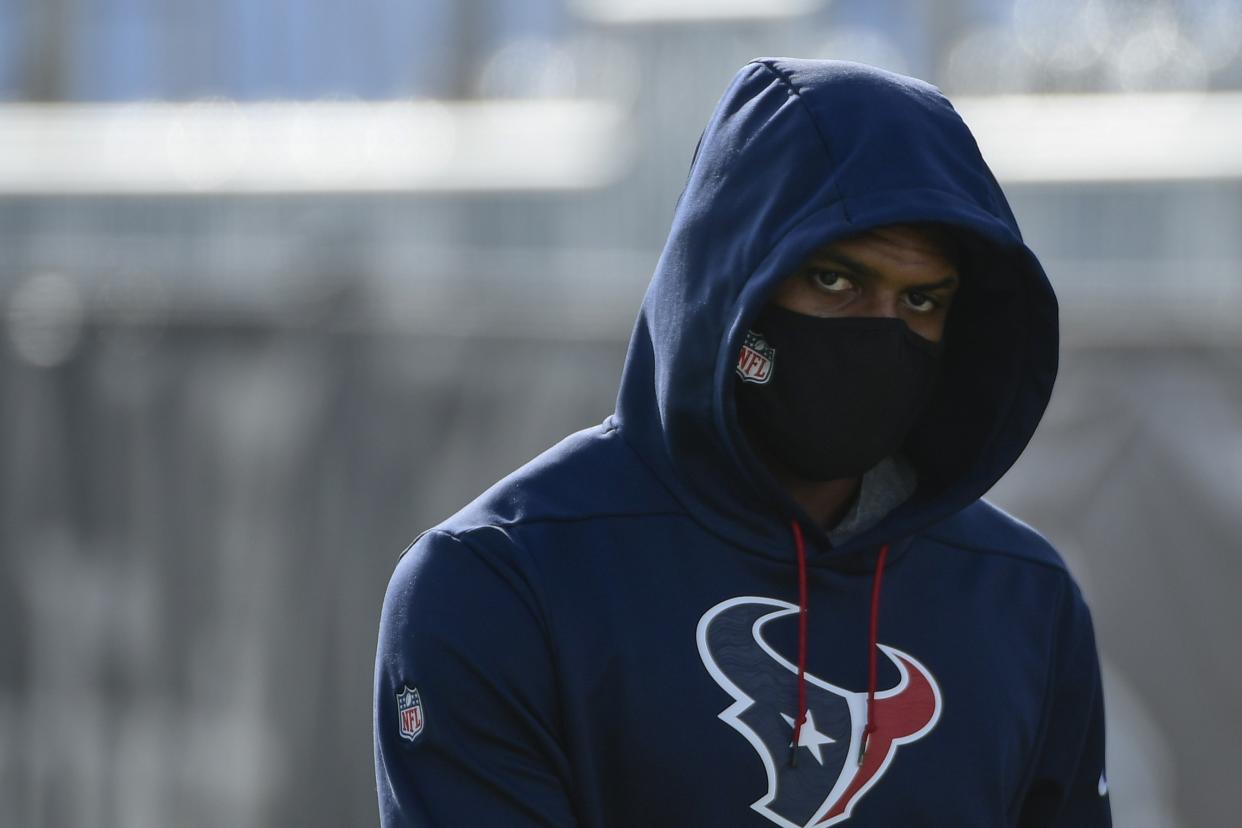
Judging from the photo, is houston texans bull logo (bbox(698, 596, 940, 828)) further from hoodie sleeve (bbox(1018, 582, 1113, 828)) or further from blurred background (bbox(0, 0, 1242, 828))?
blurred background (bbox(0, 0, 1242, 828))

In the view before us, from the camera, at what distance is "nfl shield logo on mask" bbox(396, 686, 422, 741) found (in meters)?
1.98

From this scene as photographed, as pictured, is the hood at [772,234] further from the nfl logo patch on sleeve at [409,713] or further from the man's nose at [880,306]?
the nfl logo patch on sleeve at [409,713]

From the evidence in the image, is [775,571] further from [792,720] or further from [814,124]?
[814,124]

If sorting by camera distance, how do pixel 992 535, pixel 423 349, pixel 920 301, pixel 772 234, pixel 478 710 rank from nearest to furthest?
pixel 478 710 → pixel 772 234 → pixel 920 301 → pixel 992 535 → pixel 423 349

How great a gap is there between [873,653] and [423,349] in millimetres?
3176

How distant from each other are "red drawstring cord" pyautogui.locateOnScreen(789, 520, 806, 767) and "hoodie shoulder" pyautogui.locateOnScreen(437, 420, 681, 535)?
0.53 ft

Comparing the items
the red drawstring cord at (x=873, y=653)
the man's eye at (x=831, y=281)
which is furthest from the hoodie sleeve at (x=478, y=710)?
the man's eye at (x=831, y=281)

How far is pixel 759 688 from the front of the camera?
6.68 ft

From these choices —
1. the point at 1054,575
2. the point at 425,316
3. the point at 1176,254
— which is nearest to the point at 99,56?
the point at 425,316

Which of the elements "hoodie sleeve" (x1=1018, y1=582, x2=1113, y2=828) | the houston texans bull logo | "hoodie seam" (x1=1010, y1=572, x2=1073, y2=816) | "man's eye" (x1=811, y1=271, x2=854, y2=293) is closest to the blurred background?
"hoodie sleeve" (x1=1018, y1=582, x2=1113, y2=828)

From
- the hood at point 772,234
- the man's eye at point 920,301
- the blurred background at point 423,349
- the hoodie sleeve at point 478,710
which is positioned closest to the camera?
the hoodie sleeve at point 478,710

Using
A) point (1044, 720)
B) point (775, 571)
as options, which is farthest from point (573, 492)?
point (1044, 720)

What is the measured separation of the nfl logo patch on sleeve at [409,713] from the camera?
6.51 feet

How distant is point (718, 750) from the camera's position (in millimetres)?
1979
